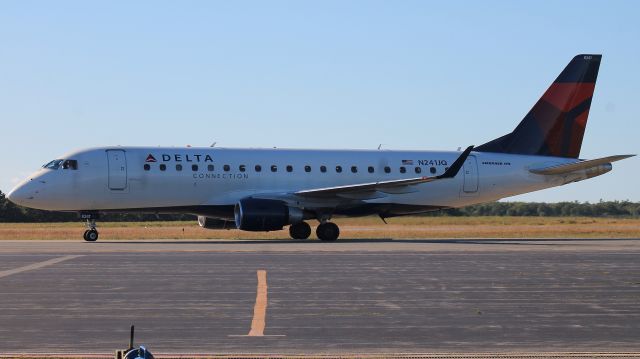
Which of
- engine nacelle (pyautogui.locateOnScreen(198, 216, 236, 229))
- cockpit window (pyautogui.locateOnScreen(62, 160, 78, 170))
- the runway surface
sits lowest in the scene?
the runway surface

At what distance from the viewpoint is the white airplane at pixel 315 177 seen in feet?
110

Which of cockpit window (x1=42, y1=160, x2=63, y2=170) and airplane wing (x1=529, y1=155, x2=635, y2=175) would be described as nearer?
cockpit window (x1=42, y1=160, x2=63, y2=170)

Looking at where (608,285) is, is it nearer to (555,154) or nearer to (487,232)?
(555,154)

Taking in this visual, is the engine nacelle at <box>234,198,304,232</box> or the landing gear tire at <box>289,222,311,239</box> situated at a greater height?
the engine nacelle at <box>234,198,304,232</box>

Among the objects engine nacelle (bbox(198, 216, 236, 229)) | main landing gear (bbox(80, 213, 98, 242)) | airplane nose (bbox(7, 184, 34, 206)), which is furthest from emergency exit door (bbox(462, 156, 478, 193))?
airplane nose (bbox(7, 184, 34, 206))

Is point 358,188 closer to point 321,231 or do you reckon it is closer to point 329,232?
point 329,232

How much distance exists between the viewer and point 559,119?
39.7 meters

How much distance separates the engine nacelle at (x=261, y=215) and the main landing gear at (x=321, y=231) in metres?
1.88

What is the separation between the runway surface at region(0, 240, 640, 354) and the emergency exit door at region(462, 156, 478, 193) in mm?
13300

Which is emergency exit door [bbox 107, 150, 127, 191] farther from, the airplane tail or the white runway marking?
the airplane tail

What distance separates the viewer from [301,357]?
1004 centimetres

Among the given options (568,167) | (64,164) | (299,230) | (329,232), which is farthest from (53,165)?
(568,167)

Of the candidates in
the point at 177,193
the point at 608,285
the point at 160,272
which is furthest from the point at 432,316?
the point at 177,193

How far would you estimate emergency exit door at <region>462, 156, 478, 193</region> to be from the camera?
3866 cm
